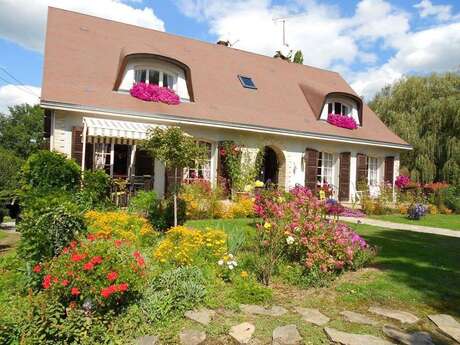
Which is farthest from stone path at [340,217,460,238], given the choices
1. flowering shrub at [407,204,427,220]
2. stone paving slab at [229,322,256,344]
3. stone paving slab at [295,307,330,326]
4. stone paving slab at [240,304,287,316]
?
stone paving slab at [229,322,256,344]

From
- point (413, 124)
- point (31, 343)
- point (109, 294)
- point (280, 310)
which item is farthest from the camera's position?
point (413, 124)

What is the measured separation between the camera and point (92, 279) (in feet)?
14.4

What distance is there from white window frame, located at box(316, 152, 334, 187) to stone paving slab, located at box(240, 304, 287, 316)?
14.7m

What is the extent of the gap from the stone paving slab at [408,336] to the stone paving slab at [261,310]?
1.23m

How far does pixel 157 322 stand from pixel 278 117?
45.7ft

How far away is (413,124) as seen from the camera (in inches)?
952

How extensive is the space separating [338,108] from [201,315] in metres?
17.1

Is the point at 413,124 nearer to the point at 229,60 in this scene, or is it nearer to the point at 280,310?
the point at 229,60

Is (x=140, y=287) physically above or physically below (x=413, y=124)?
below

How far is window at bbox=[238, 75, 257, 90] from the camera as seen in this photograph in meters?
18.8

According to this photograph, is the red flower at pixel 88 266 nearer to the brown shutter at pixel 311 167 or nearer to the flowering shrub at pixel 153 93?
the flowering shrub at pixel 153 93

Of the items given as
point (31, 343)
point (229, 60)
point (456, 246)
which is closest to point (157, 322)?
point (31, 343)

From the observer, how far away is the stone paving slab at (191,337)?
4238 millimetres

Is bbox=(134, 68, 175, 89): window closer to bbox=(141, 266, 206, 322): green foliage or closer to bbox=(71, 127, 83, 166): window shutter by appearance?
bbox=(71, 127, 83, 166): window shutter
